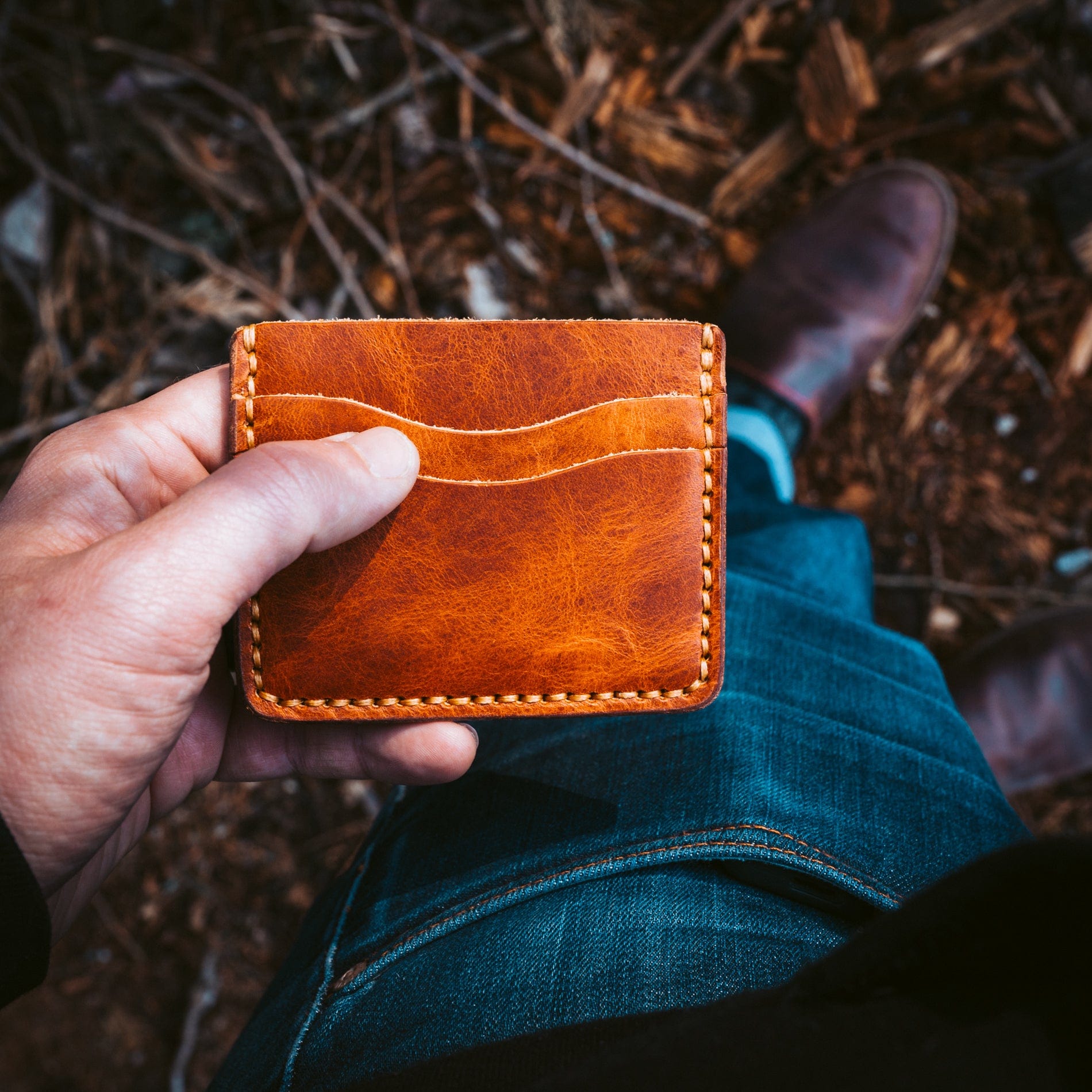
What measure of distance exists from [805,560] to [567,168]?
1454 mm

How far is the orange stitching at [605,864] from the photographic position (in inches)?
45.3

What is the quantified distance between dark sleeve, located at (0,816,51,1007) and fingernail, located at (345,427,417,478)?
658 mm

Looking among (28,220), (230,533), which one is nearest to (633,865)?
(230,533)

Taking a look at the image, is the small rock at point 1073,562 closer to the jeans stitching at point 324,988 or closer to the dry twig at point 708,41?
the dry twig at point 708,41

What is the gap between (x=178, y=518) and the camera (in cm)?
98

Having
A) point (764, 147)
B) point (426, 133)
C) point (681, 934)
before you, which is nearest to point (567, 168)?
point (426, 133)

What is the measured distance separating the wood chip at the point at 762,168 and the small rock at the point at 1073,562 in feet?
5.00

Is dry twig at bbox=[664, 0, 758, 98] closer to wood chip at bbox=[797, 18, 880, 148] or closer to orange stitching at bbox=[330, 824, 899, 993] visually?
wood chip at bbox=[797, 18, 880, 148]

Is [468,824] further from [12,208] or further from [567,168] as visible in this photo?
[12,208]

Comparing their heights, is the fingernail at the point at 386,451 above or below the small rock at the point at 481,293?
above

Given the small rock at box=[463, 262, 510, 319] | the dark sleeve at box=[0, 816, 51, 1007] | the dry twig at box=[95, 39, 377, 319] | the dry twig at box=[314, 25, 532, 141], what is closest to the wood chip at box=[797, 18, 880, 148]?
the dry twig at box=[314, 25, 532, 141]

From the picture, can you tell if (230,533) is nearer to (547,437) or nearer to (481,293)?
(547,437)

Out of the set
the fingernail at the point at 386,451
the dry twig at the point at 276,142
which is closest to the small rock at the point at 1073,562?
the fingernail at the point at 386,451

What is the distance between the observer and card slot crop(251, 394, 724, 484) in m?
1.15
